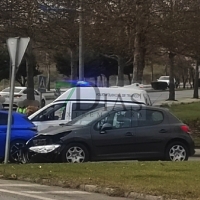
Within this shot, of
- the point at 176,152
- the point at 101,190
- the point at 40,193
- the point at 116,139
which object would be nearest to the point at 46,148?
the point at 116,139

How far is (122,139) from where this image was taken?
1524 cm

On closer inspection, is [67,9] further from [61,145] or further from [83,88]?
[61,145]

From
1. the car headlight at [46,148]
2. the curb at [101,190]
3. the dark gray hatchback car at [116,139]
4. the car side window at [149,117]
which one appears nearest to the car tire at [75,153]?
the dark gray hatchback car at [116,139]

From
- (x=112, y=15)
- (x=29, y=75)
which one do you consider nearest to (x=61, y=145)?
(x=112, y=15)

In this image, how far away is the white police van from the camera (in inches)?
715

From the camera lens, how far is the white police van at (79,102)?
59.6 feet

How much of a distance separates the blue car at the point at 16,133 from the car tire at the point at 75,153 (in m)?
1.46

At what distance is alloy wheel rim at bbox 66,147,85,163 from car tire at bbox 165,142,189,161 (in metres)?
2.30

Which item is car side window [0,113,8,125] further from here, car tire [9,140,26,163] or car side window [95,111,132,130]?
Answer: car side window [95,111,132,130]

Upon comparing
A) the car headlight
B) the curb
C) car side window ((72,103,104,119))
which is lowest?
the curb

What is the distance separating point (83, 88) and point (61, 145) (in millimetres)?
4487

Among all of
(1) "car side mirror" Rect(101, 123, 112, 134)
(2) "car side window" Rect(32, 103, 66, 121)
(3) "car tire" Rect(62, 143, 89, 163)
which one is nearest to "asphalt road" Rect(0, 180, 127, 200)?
(3) "car tire" Rect(62, 143, 89, 163)

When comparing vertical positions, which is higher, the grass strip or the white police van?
the white police van

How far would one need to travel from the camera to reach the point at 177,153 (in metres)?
15.8
